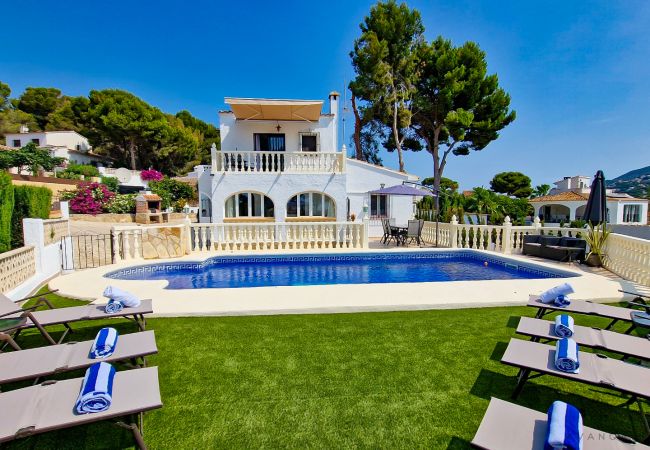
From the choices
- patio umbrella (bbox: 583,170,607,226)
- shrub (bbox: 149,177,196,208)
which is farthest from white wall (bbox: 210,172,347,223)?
shrub (bbox: 149,177,196,208)

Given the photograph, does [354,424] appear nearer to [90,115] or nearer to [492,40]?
[492,40]

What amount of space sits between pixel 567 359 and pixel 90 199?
27.5m

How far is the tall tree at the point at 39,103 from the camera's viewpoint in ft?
165

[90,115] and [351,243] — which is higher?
[90,115]

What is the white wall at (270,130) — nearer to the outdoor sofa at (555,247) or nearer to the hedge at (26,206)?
the hedge at (26,206)

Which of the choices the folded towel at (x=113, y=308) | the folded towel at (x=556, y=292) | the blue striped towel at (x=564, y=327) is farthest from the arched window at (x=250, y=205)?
the blue striped towel at (x=564, y=327)

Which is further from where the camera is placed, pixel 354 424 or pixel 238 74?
pixel 238 74

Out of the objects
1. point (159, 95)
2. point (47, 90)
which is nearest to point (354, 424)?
point (159, 95)

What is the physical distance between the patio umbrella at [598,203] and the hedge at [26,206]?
16469 millimetres

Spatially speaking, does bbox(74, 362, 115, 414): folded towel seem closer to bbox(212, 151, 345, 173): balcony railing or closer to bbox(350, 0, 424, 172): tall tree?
bbox(212, 151, 345, 173): balcony railing

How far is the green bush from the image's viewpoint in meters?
8.01

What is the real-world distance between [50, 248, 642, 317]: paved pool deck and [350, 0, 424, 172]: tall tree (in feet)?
66.2

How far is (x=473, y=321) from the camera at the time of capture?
577cm

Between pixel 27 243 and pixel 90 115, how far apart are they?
136ft
